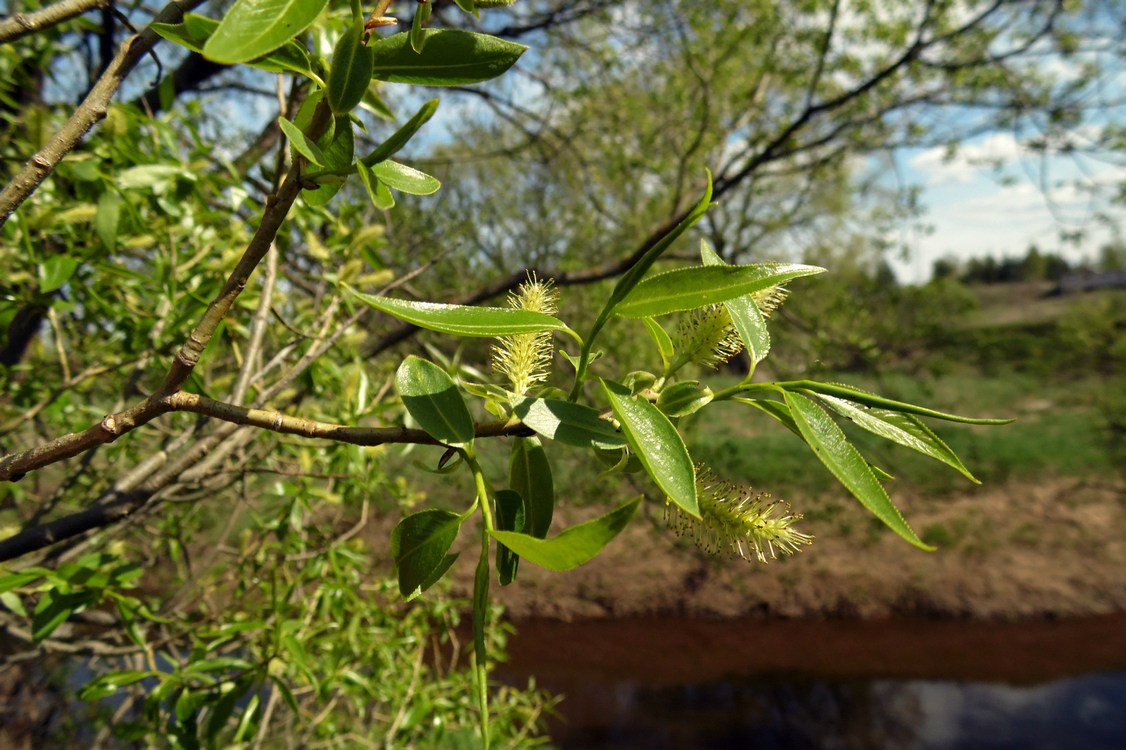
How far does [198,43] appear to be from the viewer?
0.33 metres

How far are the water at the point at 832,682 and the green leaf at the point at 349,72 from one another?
4.82 m

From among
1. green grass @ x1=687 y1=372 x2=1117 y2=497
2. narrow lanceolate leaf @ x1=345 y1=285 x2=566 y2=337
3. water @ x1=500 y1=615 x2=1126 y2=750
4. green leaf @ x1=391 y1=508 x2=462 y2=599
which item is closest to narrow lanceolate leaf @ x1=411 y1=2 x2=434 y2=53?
narrow lanceolate leaf @ x1=345 y1=285 x2=566 y2=337

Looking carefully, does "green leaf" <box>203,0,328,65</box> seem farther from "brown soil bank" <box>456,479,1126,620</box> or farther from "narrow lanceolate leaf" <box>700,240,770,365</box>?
"brown soil bank" <box>456,479,1126,620</box>

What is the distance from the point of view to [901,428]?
0.32 meters

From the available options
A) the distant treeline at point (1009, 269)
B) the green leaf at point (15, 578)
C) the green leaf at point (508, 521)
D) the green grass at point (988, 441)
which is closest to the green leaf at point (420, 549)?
the green leaf at point (508, 521)

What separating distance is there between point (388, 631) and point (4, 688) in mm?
1603

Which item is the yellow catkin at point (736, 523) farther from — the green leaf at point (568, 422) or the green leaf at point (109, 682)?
the green leaf at point (109, 682)

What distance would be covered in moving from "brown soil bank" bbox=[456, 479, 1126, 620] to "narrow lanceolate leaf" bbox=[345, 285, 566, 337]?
5322 millimetres

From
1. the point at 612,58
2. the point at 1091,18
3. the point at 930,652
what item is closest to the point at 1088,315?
the point at 930,652

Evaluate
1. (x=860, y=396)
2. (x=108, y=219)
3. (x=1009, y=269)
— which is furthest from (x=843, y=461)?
(x=1009, y=269)

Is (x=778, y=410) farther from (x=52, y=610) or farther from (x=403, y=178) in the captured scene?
(x=52, y=610)

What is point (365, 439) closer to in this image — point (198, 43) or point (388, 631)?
point (198, 43)

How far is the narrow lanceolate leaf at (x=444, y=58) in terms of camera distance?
31 centimetres

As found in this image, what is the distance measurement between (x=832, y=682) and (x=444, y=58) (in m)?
5.66
